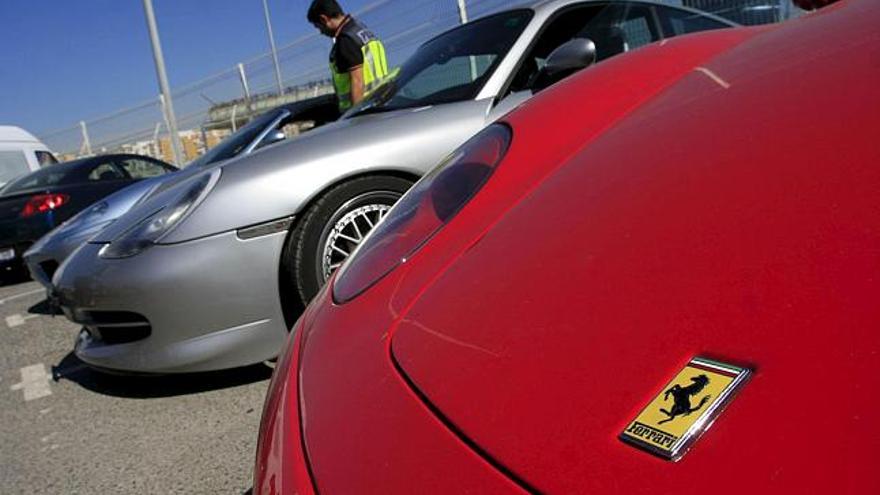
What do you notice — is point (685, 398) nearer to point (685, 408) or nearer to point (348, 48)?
point (685, 408)

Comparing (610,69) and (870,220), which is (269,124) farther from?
(870,220)

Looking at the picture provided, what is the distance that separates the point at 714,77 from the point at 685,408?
718mm

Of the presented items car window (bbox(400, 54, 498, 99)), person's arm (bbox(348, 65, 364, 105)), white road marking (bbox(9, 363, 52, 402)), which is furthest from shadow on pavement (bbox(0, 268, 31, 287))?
car window (bbox(400, 54, 498, 99))

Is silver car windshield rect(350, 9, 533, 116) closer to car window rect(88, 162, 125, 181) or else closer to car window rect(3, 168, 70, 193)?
car window rect(88, 162, 125, 181)

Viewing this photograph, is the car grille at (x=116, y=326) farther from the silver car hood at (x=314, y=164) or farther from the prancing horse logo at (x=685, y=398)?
the prancing horse logo at (x=685, y=398)

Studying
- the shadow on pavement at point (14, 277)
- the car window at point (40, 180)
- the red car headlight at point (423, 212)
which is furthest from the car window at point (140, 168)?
the red car headlight at point (423, 212)

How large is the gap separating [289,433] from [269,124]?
393cm

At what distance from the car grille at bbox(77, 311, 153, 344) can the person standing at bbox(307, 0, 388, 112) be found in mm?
2274

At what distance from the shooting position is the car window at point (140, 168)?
7168 millimetres

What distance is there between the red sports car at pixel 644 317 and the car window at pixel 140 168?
6.77 metres

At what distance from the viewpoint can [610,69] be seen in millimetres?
1427

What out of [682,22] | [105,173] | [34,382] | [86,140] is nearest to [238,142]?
[34,382]

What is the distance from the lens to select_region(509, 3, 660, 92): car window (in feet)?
9.43

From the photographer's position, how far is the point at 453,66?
9.98 feet
